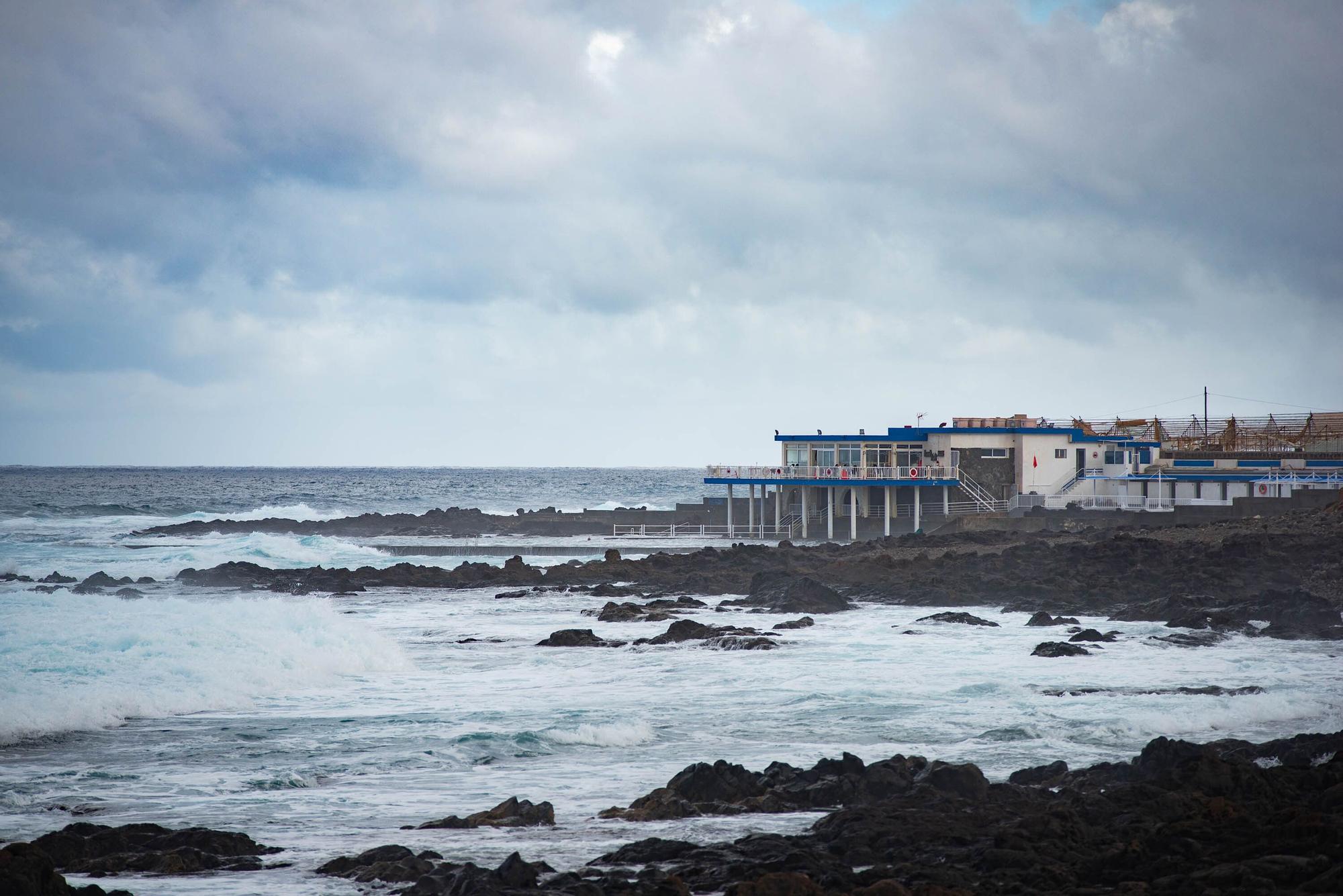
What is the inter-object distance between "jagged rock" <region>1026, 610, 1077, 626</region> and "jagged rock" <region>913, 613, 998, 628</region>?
0.74 m

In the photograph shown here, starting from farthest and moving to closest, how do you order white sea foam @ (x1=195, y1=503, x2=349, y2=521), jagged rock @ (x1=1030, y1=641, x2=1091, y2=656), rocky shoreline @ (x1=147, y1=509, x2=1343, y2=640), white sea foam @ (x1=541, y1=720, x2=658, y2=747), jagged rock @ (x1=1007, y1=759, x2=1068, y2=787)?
white sea foam @ (x1=195, y1=503, x2=349, y2=521) → rocky shoreline @ (x1=147, y1=509, x2=1343, y2=640) → jagged rock @ (x1=1030, y1=641, x2=1091, y2=656) → white sea foam @ (x1=541, y1=720, x2=658, y2=747) → jagged rock @ (x1=1007, y1=759, x2=1068, y2=787)

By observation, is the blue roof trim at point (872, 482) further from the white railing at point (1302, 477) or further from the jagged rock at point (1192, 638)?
the jagged rock at point (1192, 638)

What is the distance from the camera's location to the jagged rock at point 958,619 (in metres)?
24.7

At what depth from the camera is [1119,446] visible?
160ft

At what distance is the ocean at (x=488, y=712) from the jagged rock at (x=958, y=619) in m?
0.49

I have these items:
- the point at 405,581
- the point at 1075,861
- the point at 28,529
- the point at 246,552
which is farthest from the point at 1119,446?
the point at 28,529

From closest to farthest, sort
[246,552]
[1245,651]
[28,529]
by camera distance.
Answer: [1245,651] → [246,552] → [28,529]

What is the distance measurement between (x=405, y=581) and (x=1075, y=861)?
30180 mm

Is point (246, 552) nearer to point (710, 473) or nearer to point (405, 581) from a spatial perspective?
point (405, 581)

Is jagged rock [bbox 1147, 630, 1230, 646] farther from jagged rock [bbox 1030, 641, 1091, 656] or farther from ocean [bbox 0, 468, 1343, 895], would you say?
jagged rock [bbox 1030, 641, 1091, 656]

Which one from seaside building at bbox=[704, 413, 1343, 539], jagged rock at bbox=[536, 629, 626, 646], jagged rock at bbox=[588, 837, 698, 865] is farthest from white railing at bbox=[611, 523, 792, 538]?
jagged rock at bbox=[588, 837, 698, 865]

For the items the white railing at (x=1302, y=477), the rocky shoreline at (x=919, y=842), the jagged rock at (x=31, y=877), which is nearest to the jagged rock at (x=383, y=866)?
the rocky shoreline at (x=919, y=842)

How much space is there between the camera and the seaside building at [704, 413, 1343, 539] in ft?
149

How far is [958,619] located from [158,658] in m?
15.3
